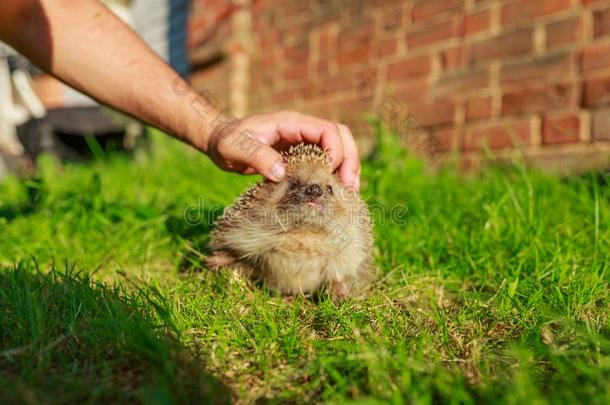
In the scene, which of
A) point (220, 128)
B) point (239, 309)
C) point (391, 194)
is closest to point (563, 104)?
point (391, 194)

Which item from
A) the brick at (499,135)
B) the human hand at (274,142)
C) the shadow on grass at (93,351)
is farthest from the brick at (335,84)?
the shadow on grass at (93,351)

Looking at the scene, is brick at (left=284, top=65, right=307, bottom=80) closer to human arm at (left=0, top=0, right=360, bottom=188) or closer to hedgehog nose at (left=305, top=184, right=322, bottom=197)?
human arm at (left=0, top=0, right=360, bottom=188)

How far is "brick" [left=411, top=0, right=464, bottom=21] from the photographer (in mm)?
3617

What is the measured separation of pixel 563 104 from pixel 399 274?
1.82 m

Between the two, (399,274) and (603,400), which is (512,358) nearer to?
(603,400)

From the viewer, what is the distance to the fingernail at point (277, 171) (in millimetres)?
1934

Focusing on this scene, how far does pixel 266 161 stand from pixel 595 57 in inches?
87.4

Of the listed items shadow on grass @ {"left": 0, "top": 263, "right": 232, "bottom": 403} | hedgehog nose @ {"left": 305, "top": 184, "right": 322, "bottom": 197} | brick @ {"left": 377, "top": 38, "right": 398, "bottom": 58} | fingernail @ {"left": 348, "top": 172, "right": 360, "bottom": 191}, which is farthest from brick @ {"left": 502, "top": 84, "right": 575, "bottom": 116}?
shadow on grass @ {"left": 0, "top": 263, "right": 232, "bottom": 403}

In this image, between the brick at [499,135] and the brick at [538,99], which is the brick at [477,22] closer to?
the brick at [538,99]

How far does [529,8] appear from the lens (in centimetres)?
325

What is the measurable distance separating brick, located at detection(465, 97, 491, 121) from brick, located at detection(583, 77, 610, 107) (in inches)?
24.3

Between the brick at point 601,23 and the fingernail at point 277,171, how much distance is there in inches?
85.5

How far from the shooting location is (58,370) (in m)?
1.27

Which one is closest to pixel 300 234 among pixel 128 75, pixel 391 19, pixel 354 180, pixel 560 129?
pixel 354 180
